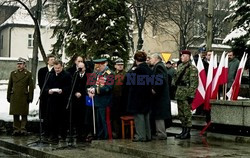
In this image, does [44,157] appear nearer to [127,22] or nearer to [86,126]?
[86,126]

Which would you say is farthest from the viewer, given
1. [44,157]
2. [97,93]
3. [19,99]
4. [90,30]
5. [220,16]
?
[220,16]

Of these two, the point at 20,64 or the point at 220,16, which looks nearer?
the point at 20,64

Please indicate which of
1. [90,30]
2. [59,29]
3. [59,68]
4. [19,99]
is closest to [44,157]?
[59,68]

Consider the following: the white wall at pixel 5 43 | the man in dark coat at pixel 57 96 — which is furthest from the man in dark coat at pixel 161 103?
the white wall at pixel 5 43

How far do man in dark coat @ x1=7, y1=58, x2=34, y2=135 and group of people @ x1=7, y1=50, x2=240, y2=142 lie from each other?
818 millimetres

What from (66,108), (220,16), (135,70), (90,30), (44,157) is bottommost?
(44,157)

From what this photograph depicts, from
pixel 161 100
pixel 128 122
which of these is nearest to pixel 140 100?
pixel 161 100

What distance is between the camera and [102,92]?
37.1 ft

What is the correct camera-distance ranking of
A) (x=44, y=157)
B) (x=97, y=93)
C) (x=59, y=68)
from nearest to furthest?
(x=44, y=157) → (x=97, y=93) → (x=59, y=68)

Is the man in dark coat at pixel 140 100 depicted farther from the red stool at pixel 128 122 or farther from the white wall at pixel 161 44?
the white wall at pixel 161 44

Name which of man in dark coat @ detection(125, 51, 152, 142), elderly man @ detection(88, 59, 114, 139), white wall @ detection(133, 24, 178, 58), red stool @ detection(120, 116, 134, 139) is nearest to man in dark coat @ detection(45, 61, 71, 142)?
elderly man @ detection(88, 59, 114, 139)

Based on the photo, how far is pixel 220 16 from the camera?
54.1 meters

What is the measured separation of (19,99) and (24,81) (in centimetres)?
49

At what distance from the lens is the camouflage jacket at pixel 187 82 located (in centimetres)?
1099
